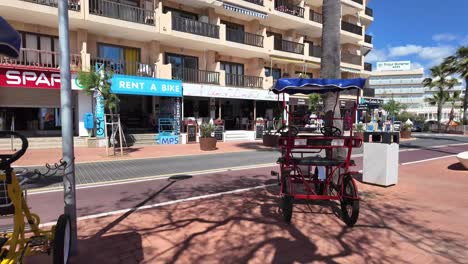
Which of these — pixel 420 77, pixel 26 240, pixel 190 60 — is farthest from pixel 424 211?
pixel 420 77

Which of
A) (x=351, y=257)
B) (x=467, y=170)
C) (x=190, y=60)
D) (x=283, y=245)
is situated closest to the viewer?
(x=351, y=257)

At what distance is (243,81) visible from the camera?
26.0 meters

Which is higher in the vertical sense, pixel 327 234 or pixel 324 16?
pixel 324 16

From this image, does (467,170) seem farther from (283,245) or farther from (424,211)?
(283,245)

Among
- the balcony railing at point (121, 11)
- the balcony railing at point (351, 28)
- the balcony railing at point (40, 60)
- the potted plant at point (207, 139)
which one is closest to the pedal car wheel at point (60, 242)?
the potted plant at point (207, 139)

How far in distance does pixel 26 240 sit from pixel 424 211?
20.6 feet

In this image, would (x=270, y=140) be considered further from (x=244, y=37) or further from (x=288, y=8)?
(x=288, y=8)

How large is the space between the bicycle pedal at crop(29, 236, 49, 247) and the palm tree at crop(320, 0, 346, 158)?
5.87 meters

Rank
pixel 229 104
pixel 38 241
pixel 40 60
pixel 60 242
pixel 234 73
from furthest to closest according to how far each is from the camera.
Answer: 1. pixel 229 104
2. pixel 234 73
3. pixel 40 60
4. pixel 38 241
5. pixel 60 242

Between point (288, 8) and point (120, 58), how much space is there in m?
16.3

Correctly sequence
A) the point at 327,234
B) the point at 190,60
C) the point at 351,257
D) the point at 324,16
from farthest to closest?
1. the point at 190,60
2. the point at 324,16
3. the point at 327,234
4. the point at 351,257

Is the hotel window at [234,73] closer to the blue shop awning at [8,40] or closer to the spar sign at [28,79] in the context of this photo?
the spar sign at [28,79]

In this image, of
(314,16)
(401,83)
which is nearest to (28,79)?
(314,16)

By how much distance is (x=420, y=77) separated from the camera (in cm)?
9956
